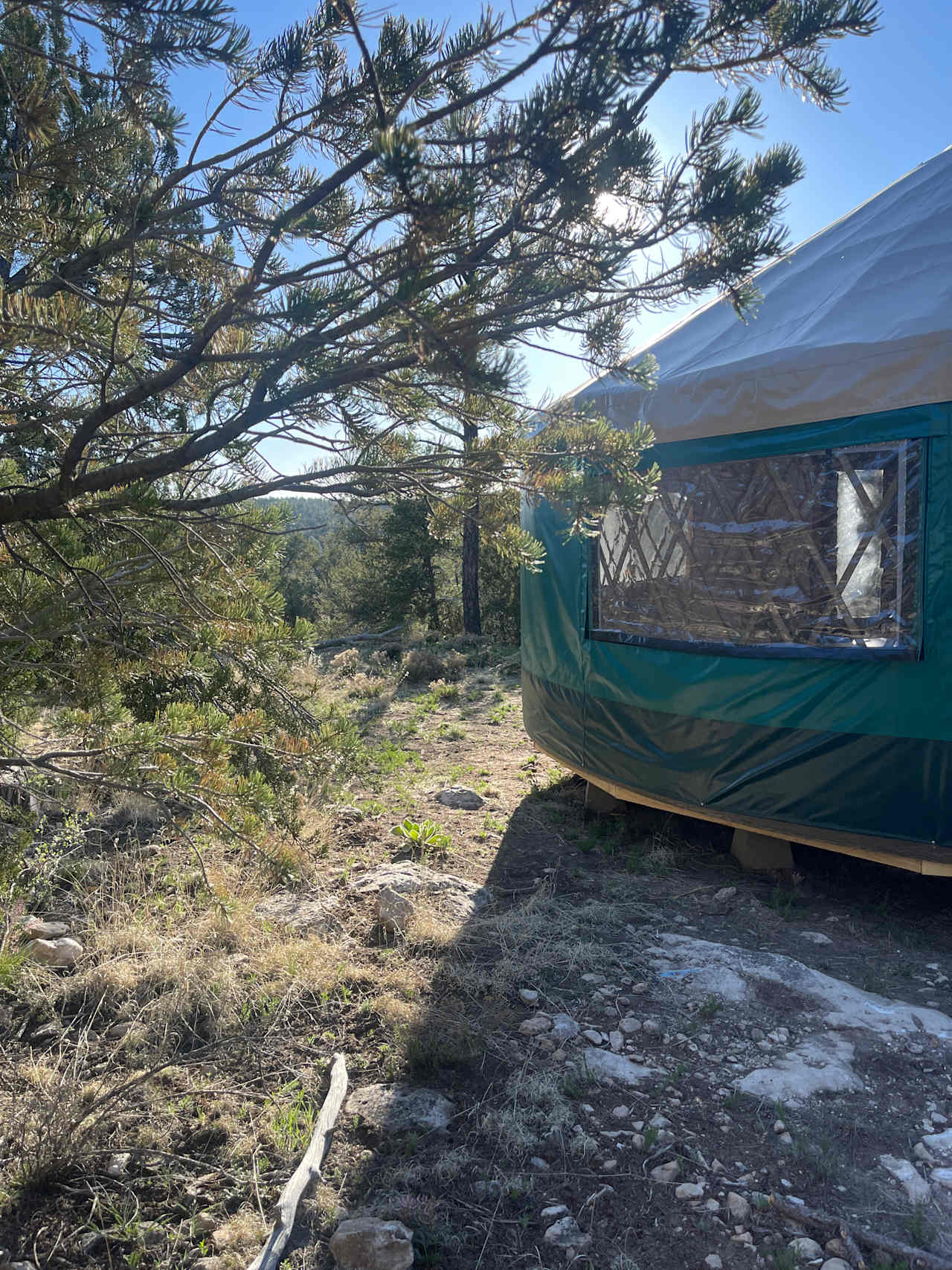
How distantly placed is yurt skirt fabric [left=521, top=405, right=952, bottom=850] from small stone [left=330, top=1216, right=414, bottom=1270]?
2349 mm

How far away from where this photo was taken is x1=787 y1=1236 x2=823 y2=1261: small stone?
1688mm

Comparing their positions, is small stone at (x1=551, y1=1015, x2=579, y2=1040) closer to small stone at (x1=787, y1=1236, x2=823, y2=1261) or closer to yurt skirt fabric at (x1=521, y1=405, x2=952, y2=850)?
small stone at (x1=787, y1=1236, x2=823, y2=1261)

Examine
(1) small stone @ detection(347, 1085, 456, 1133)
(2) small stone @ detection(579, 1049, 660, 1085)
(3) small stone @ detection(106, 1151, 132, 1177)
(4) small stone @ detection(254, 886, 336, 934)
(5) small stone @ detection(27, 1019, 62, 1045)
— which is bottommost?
(2) small stone @ detection(579, 1049, 660, 1085)

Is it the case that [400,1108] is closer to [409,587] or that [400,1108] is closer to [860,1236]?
[860,1236]

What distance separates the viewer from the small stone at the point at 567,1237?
1742mm

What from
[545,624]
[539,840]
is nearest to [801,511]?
[545,624]

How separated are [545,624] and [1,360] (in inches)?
139

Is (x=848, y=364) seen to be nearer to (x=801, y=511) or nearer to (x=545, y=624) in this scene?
(x=801, y=511)

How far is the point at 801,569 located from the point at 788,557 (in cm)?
8

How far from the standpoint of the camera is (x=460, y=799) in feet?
15.8

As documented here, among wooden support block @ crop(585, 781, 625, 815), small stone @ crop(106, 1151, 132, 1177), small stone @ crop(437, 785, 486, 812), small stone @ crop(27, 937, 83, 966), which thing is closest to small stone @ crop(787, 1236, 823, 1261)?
small stone @ crop(106, 1151, 132, 1177)

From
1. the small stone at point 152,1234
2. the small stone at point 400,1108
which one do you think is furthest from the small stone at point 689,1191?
the small stone at point 152,1234

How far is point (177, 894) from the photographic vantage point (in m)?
3.27

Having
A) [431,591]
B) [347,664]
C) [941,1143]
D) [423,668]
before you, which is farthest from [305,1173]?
[431,591]
